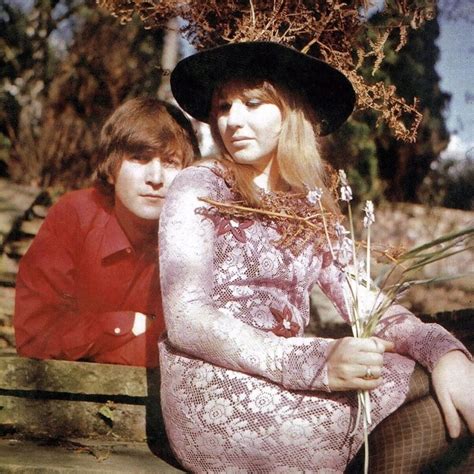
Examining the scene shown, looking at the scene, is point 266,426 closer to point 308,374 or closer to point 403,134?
point 308,374

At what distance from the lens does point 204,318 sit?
170 cm

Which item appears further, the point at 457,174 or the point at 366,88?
the point at 457,174

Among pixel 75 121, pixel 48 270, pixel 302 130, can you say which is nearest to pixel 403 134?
pixel 302 130

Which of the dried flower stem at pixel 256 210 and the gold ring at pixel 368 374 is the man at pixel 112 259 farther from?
the gold ring at pixel 368 374

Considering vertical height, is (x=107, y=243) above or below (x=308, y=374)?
above

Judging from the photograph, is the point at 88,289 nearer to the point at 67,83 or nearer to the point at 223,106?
the point at 223,106

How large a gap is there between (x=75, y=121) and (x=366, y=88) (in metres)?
2.33

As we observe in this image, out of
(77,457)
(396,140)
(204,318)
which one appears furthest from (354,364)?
(396,140)

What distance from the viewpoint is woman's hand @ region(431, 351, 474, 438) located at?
167cm

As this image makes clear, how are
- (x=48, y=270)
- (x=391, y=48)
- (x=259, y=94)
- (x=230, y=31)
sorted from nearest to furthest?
1. (x=259, y=94)
2. (x=230, y=31)
3. (x=48, y=270)
4. (x=391, y=48)

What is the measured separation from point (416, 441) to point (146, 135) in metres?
1.24

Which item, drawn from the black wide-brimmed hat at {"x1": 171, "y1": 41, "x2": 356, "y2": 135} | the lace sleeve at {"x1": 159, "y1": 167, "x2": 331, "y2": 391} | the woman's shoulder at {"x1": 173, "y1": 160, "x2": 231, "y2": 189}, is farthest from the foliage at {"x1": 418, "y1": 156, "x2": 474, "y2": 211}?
the lace sleeve at {"x1": 159, "y1": 167, "x2": 331, "y2": 391}

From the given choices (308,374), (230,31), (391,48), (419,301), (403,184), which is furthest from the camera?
(403,184)

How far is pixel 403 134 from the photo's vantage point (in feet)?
7.07
